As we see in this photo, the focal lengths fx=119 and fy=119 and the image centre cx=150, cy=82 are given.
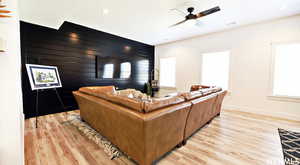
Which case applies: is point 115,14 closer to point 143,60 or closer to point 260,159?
point 143,60

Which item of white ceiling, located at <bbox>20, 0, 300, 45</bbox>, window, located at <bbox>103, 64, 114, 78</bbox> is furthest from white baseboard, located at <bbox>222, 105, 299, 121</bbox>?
window, located at <bbox>103, 64, 114, 78</bbox>

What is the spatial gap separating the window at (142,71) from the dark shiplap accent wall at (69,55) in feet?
2.78

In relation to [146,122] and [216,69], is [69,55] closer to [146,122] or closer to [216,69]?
[146,122]

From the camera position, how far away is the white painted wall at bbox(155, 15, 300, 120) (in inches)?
129

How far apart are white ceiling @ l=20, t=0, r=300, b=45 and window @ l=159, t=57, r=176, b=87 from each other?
2.31 meters

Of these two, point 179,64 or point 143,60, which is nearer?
point 179,64

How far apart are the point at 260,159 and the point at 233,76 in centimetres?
307

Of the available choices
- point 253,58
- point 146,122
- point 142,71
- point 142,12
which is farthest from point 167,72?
point 146,122

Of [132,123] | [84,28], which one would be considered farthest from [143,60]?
[132,123]

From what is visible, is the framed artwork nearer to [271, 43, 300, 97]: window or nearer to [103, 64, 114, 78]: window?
Result: [103, 64, 114, 78]: window

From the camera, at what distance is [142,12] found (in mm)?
3055

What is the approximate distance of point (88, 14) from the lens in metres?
3.12

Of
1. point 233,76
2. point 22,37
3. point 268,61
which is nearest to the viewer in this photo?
point 22,37

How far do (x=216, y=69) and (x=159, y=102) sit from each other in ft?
12.9
